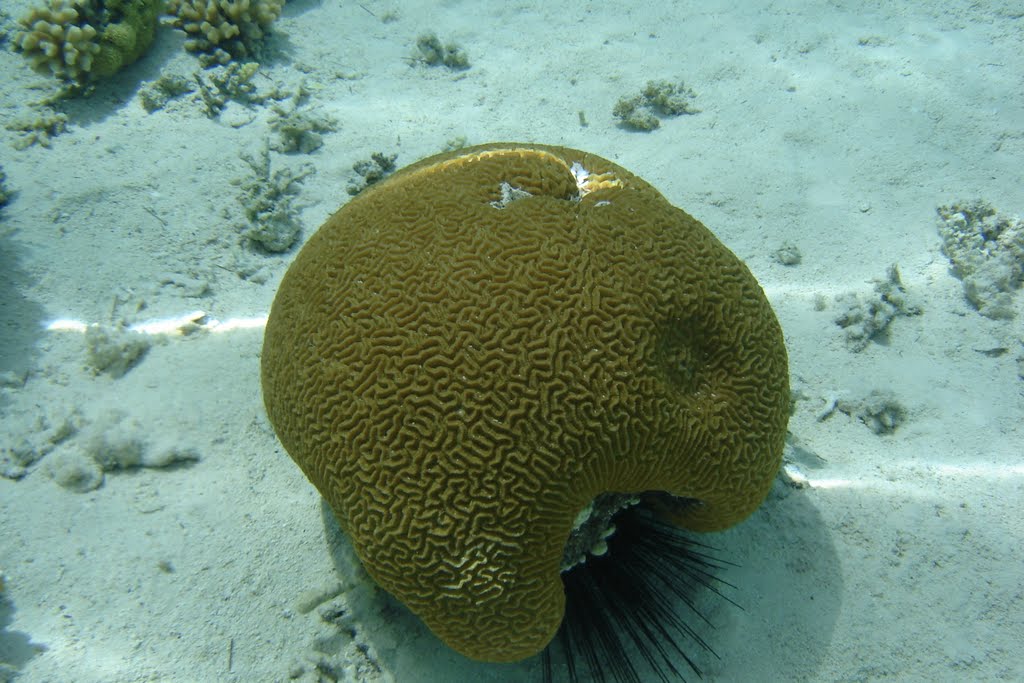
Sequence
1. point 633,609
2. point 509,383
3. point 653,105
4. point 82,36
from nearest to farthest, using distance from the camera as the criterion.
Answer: point 509,383 → point 633,609 → point 82,36 → point 653,105

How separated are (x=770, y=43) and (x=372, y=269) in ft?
20.1

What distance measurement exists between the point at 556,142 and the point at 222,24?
12.5ft

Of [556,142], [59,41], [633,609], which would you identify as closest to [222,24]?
[59,41]

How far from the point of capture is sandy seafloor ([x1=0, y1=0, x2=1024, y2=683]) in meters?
2.91

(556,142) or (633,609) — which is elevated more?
(556,142)

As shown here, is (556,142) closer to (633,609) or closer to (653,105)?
(653,105)

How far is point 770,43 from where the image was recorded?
257 inches

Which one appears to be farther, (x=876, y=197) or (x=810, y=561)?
(x=876, y=197)

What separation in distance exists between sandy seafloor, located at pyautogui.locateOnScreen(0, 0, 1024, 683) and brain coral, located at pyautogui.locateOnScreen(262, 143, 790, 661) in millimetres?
850

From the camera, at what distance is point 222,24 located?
6.07 metres

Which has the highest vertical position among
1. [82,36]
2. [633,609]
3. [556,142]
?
[82,36]

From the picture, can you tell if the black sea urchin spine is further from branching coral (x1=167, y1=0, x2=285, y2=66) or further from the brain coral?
branching coral (x1=167, y1=0, x2=285, y2=66)

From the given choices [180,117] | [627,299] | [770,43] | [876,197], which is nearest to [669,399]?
[627,299]

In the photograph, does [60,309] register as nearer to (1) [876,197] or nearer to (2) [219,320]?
(2) [219,320]
